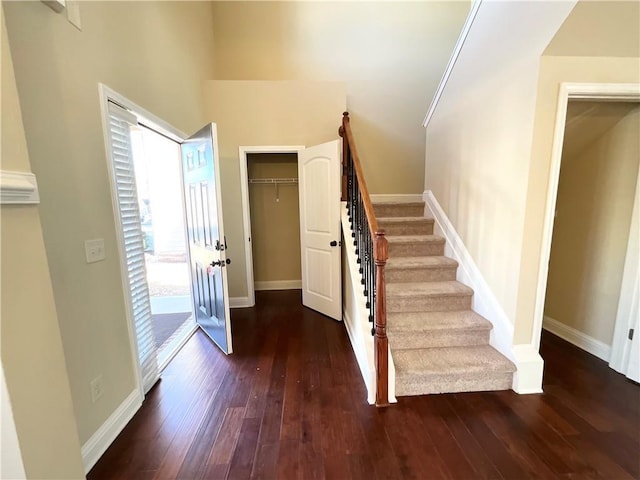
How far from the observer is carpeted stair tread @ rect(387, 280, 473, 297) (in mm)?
2270

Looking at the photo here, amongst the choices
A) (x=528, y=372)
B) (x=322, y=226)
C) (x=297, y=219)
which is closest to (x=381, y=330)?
(x=528, y=372)

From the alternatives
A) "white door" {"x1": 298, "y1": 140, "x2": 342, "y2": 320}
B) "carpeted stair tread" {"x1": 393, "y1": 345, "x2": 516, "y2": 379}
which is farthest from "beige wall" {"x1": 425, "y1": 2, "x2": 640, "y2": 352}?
"white door" {"x1": 298, "y1": 140, "x2": 342, "y2": 320}

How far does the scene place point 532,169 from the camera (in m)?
1.73

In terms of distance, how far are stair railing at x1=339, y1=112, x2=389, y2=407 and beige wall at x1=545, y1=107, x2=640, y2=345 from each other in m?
1.90

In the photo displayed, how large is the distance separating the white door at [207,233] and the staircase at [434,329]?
1503mm

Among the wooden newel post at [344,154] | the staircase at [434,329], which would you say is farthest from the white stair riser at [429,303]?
the wooden newel post at [344,154]

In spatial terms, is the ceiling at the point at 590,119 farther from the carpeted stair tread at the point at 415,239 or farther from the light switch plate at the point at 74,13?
the light switch plate at the point at 74,13

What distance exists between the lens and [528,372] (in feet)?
6.14

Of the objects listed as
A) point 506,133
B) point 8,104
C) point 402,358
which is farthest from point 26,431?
point 506,133

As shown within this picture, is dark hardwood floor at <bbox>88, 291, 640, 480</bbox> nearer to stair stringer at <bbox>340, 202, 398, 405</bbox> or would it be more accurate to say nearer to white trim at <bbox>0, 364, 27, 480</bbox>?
stair stringer at <bbox>340, 202, 398, 405</bbox>

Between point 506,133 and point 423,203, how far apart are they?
1.38m

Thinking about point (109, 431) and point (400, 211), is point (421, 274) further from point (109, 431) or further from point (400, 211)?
point (109, 431)

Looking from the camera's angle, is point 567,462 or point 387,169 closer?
point 567,462

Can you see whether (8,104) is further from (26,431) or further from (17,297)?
(26,431)
